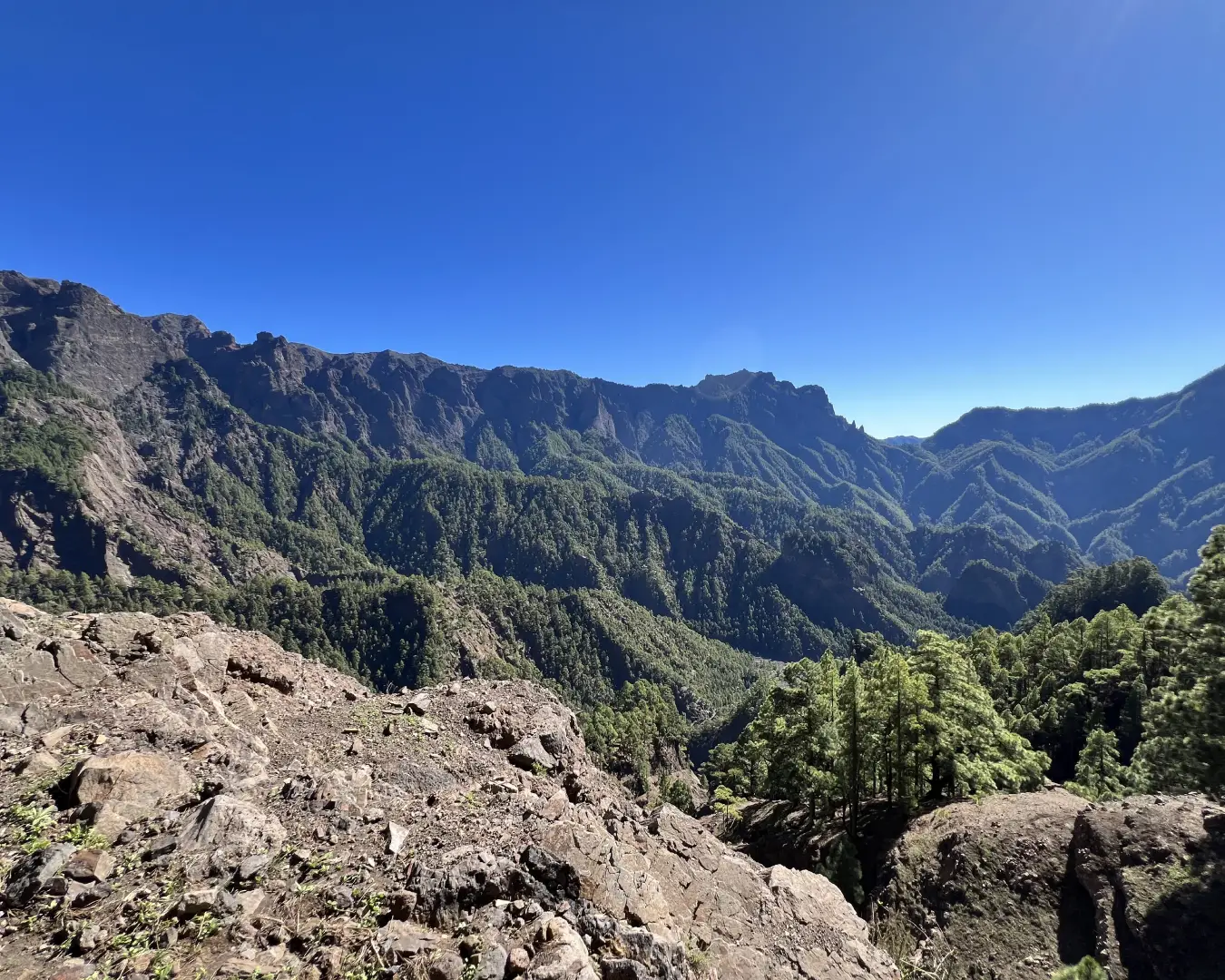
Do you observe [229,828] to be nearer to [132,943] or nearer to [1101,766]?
[132,943]

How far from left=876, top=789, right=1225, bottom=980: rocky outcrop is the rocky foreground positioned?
22.8 feet

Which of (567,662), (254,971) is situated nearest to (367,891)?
(254,971)

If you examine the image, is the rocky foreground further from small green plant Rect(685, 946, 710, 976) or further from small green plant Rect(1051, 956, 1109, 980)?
small green plant Rect(1051, 956, 1109, 980)

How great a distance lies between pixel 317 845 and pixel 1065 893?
23131mm

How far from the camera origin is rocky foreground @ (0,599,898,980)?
742 centimetres

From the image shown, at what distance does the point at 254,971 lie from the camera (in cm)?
693

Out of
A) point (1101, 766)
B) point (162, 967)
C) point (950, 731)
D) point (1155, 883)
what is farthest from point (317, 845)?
point (1101, 766)

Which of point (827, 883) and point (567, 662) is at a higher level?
point (827, 883)

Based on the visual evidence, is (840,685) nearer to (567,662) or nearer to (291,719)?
(291,719)

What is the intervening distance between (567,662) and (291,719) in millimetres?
169652

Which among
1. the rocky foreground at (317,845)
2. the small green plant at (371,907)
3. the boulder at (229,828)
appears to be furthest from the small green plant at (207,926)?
the small green plant at (371,907)

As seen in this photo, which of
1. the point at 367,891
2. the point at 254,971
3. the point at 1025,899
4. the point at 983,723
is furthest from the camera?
the point at 983,723

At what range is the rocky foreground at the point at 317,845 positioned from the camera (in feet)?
24.3

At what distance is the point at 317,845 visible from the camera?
31.3 ft
